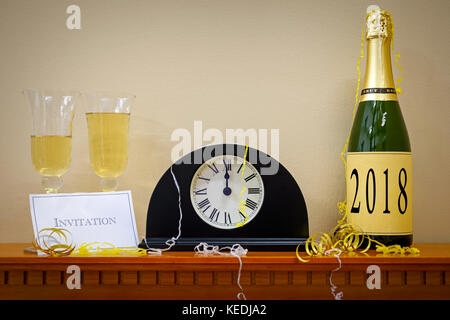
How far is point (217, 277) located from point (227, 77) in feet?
1.66

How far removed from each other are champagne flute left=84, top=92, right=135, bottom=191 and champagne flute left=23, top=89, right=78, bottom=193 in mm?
49

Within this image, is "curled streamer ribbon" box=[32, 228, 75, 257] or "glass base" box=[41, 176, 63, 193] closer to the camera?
"curled streamer ribbon" box=[32, 228, 75, 257]

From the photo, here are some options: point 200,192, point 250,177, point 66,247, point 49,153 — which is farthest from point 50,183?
point 250,177

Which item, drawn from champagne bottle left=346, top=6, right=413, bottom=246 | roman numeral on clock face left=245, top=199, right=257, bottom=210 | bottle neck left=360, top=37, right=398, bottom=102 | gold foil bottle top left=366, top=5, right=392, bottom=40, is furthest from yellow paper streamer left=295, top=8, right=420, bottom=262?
gold foil bottle top left=366, top=5, right=392, bottom=40

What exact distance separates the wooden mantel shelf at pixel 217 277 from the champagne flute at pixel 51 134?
0.19 meters

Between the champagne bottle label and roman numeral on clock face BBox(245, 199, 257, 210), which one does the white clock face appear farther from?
the champagne bottle label

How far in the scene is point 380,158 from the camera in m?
0.87

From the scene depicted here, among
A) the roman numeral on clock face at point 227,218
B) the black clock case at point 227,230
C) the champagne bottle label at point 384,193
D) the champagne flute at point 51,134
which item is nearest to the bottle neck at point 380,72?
the champagne bottle label at point 384,193

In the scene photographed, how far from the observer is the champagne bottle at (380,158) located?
2.83 feet

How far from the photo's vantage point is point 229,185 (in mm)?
917

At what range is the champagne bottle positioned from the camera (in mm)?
862

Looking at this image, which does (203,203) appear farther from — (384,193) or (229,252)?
(384,193)
